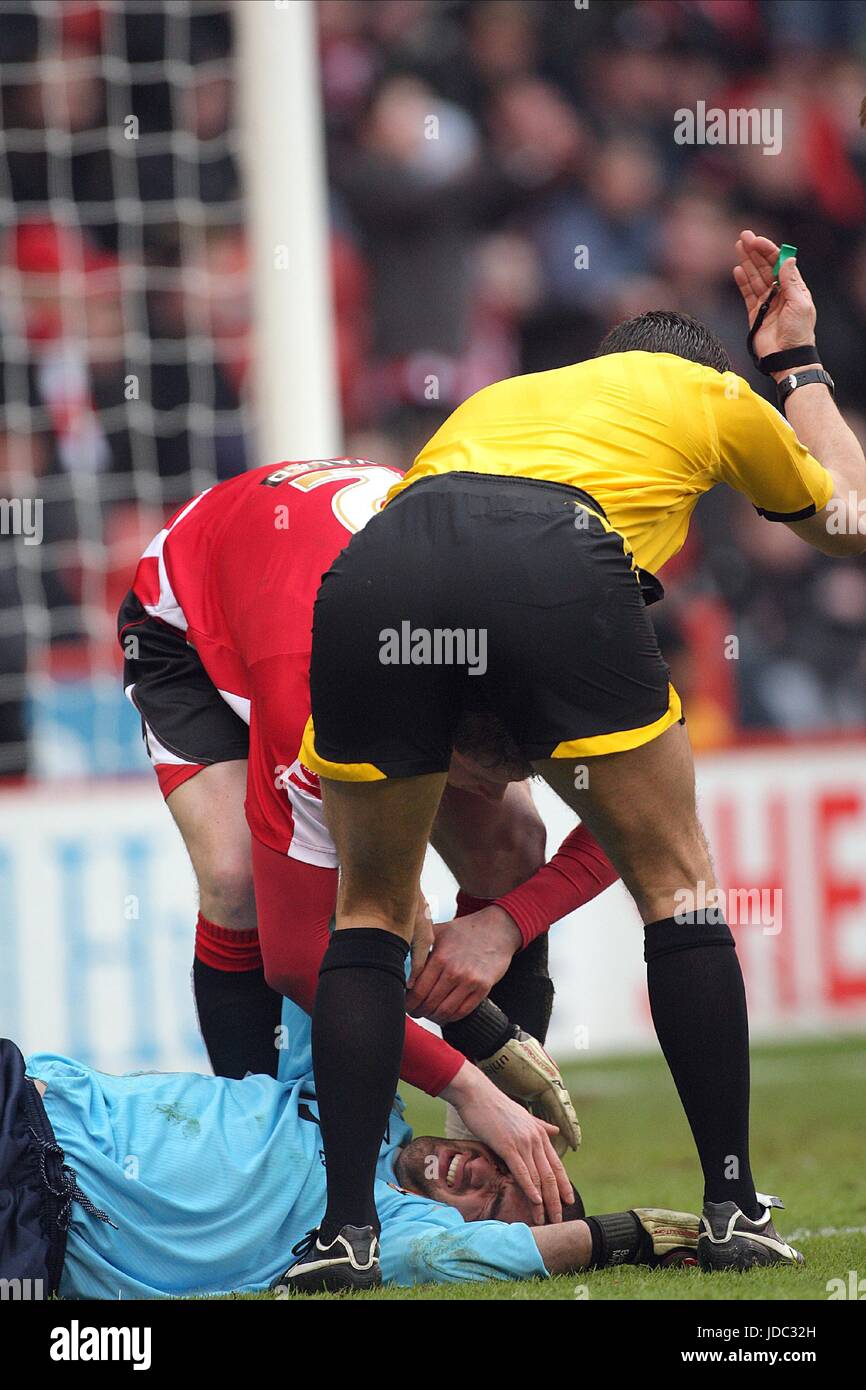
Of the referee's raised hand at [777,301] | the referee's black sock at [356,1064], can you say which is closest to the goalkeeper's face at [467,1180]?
the referee's black sock at [356,1064]

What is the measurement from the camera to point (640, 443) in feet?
8.63

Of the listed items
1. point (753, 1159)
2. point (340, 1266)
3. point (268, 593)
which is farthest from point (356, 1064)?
point (753, 1159)

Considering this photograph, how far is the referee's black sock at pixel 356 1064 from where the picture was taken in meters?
2.60

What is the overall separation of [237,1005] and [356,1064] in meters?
0.77

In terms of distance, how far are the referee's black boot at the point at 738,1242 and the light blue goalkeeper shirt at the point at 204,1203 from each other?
28cm

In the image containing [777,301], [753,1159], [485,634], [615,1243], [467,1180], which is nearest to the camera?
[485,634]

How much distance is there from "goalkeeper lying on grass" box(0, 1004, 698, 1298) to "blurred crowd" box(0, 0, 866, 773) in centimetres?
334

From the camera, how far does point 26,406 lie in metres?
6.73

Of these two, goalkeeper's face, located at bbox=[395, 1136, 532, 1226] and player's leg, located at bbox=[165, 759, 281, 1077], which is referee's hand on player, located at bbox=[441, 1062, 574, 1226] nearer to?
goalkeeper's face, located at bbox=[395, 1136, 532, 1226]

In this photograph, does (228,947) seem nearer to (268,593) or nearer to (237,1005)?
(237,1005)

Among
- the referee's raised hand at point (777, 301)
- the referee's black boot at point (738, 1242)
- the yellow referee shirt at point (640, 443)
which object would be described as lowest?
the referee's black boot at point (738, 1242)

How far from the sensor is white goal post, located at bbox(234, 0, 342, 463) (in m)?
5.02

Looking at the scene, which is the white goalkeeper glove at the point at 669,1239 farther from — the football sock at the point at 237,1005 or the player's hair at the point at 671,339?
the player's hair at the point at 671,339

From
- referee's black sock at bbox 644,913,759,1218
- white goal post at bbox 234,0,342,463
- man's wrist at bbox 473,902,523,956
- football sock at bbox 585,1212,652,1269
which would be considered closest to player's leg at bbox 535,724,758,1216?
referee's black sock at bbox 644,913,759,1218
